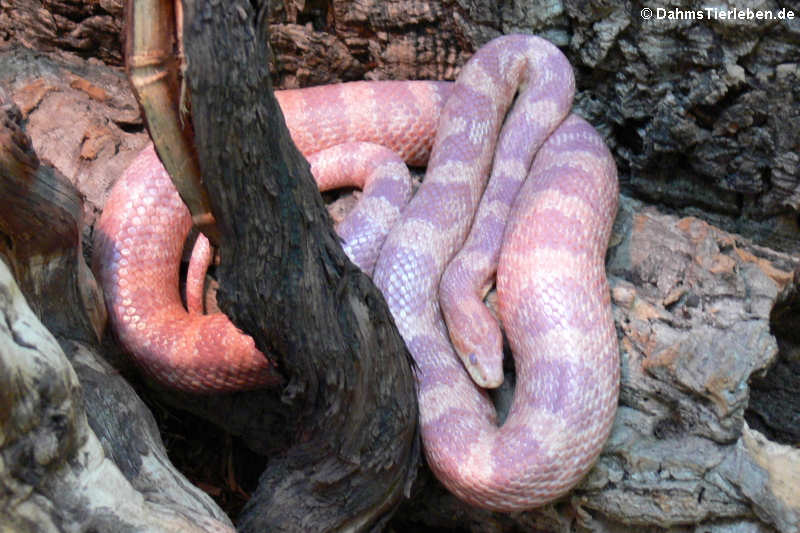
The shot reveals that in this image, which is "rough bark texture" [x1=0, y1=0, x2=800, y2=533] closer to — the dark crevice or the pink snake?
the dark crevice

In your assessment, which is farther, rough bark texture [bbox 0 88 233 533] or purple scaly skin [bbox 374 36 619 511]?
purple scaly skin [bbox 374 36 619 511]

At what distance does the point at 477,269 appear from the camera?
120 inches

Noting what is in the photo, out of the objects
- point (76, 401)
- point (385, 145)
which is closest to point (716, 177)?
point (385, 145)

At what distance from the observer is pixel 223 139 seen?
1656mm

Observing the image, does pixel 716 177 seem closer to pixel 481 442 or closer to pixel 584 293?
pixel 584 293

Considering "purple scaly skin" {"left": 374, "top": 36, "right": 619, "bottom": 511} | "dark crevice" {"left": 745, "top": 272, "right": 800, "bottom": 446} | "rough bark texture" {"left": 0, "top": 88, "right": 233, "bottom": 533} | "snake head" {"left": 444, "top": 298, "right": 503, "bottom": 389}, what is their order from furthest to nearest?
"dark crevice" {"left": 745, "top": 272, "right": 800, "bottom": 446} → "snake head" {"left": 444, "top": 298, "right": 503, "bottom": 389} → "purple scaly skin" {"left": 374, "top": 36, "right": 619, "bottom": 511} → "rough bark texture" {"left": 0, "top": 88, "right": 233, "bottom": 533}

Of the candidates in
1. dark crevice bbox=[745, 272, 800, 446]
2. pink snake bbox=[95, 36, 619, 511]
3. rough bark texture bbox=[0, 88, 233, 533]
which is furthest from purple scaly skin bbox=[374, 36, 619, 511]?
dark crevice bbox=[745, 272, 800, 446]

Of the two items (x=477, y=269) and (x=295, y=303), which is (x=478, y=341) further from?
(x=295, y=303)

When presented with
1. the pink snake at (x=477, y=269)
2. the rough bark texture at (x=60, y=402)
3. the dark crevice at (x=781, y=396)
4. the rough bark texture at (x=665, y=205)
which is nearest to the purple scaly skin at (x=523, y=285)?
the pink snake at (x=477, y=269)

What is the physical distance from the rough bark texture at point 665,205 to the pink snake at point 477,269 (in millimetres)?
219

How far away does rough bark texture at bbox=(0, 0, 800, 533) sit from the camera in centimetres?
263

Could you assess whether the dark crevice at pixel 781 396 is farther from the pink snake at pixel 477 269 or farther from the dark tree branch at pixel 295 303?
the dark tree branch at pixel 295 303

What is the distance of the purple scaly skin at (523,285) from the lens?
100.0 inches

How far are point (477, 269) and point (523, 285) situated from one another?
271mm
